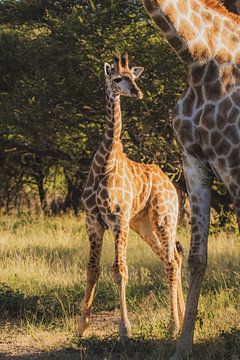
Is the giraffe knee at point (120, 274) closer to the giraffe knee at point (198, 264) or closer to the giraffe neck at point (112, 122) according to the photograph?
the giraffe neck at point (112, 122)

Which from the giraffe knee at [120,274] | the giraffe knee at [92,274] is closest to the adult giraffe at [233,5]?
the giraffe knee at [120,274]

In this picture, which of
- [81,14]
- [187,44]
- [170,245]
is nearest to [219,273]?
[170,245]

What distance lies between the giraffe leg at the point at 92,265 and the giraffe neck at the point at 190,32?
2.38 m

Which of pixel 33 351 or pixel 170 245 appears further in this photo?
pixel 170 245

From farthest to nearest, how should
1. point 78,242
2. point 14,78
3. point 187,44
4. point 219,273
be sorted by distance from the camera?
1. point 14,78
2. point 78,242
3. point 219,273
4. point 187,44

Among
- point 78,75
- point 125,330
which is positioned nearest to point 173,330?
point 125,330

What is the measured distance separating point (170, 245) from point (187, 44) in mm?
2853

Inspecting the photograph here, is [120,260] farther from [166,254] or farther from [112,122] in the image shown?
[112,122]

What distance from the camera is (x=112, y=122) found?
23.6 ft

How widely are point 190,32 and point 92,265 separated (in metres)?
2.71

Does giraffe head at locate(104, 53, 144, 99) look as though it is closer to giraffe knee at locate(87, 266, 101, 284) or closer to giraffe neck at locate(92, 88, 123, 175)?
giraffe neck at locate(92, 88, 123, 175)

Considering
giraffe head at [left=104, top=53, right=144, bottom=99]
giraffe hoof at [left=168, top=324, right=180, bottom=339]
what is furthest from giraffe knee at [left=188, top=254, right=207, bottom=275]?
giraffe head at [left=104, top=53, right=144, bottom=99]

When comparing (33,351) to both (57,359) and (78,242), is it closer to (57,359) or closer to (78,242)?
(57,359)

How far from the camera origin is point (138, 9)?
13.5 metres
